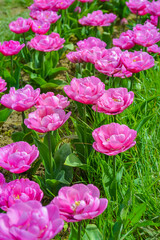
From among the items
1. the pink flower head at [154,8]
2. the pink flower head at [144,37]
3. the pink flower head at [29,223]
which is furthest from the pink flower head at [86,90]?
the pink flower head at [154,8]

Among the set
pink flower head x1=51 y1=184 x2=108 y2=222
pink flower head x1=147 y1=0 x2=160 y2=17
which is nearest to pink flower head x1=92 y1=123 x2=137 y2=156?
pink flower head x1=51 y1=184 x2=108 y2=222

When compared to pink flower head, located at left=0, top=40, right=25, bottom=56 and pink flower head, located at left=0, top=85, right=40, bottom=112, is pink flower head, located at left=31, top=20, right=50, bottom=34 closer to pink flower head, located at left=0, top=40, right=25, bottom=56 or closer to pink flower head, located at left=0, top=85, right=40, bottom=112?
pink flower head, located at left=0, top=40, right=25, bottom=56

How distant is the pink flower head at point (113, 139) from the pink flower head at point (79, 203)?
9.2 inches

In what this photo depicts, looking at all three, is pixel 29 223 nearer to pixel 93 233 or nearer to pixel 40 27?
pixel 93 233

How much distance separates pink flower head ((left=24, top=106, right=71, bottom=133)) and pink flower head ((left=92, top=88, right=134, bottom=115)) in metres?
0.19

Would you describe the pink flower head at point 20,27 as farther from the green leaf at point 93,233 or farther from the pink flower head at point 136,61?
the green leaf at point 93,233

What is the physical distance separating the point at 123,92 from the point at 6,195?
72cm

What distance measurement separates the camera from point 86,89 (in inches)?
60.5

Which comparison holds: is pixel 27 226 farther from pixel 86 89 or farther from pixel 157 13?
pixel 157 13

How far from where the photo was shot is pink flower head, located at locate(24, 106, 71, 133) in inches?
55.9

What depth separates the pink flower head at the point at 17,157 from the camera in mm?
1312

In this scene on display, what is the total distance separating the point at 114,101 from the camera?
5.08 ft

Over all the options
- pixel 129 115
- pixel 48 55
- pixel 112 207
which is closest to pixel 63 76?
pixel 48 55

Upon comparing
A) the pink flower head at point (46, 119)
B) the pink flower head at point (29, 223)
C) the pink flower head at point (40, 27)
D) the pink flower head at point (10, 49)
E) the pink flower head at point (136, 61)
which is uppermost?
the pink flower head at point (29, 223)
